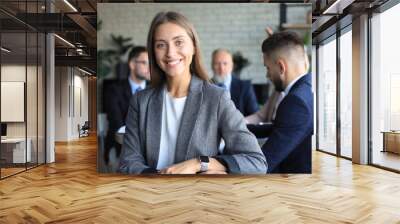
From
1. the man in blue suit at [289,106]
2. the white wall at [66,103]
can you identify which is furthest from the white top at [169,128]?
the white wall at [66,103]

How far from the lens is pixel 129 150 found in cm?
644

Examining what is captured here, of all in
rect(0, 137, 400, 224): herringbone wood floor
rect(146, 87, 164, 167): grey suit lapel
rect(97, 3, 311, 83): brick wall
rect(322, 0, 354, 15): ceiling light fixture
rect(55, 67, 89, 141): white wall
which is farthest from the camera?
rect(55, 67, 89, 141): white wall

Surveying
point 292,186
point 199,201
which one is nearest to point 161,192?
point 199,201

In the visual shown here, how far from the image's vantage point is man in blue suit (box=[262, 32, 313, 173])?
6340 mm

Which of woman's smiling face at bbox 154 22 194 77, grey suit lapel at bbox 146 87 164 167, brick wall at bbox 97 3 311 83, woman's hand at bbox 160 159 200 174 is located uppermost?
brick wall at bbox 97 3 311 83

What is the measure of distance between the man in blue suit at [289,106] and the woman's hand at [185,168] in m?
1.05

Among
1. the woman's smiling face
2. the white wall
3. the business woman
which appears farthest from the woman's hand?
the white wall

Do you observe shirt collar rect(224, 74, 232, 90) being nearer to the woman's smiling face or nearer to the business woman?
the business woman

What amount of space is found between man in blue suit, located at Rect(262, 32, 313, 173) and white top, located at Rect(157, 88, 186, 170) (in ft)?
4.50

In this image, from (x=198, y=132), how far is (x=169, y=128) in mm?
451

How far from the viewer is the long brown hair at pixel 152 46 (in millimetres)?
6293

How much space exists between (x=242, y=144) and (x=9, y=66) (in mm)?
4113

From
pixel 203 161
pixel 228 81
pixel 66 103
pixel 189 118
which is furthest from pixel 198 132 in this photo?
pixel 66 103

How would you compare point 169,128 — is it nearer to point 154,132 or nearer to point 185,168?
point 154,132
